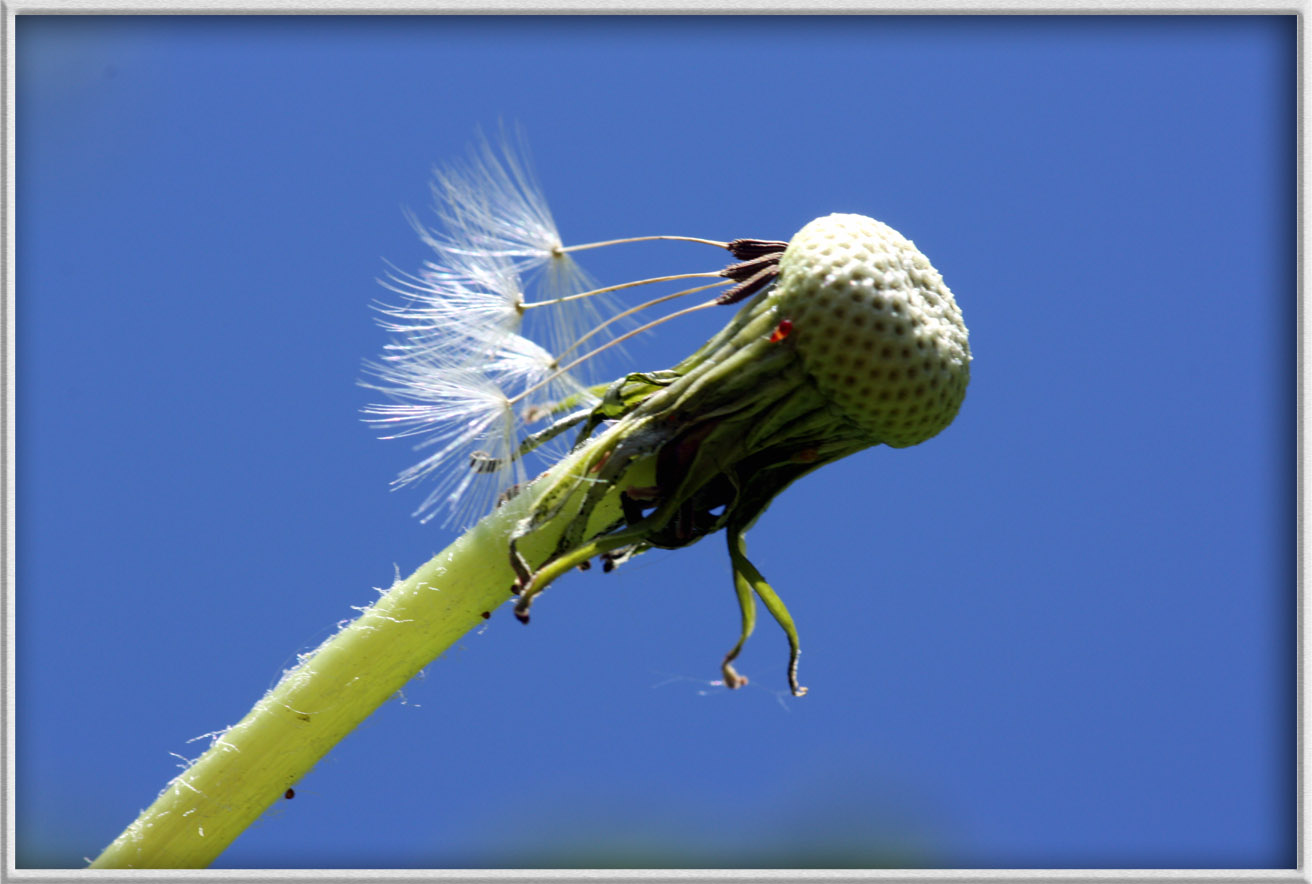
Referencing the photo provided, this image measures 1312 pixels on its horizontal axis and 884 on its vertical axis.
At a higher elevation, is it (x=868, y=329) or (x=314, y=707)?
(x=868, y=329)

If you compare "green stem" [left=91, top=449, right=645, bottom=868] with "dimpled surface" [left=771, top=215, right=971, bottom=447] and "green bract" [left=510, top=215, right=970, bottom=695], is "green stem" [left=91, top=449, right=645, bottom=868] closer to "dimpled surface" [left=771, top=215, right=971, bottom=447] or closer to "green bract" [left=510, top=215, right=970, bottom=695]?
"green bract" [left=510, top=215, right=970, bottom=695]

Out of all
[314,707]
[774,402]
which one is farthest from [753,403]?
[314,707]

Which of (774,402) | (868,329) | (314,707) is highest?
(868,329)

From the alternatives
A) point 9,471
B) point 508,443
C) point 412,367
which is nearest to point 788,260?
point 508,443

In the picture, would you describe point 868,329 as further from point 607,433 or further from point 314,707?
point 314,707

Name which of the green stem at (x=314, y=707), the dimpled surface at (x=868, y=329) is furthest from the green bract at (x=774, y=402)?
the green stem at (x=314, y=707)

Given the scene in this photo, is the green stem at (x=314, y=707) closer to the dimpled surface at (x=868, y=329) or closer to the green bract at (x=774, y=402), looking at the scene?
the green bract at (x=774, y=402)

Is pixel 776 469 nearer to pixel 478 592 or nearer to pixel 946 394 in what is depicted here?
pixel 946 394

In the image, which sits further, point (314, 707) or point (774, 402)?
point (314, 707)
